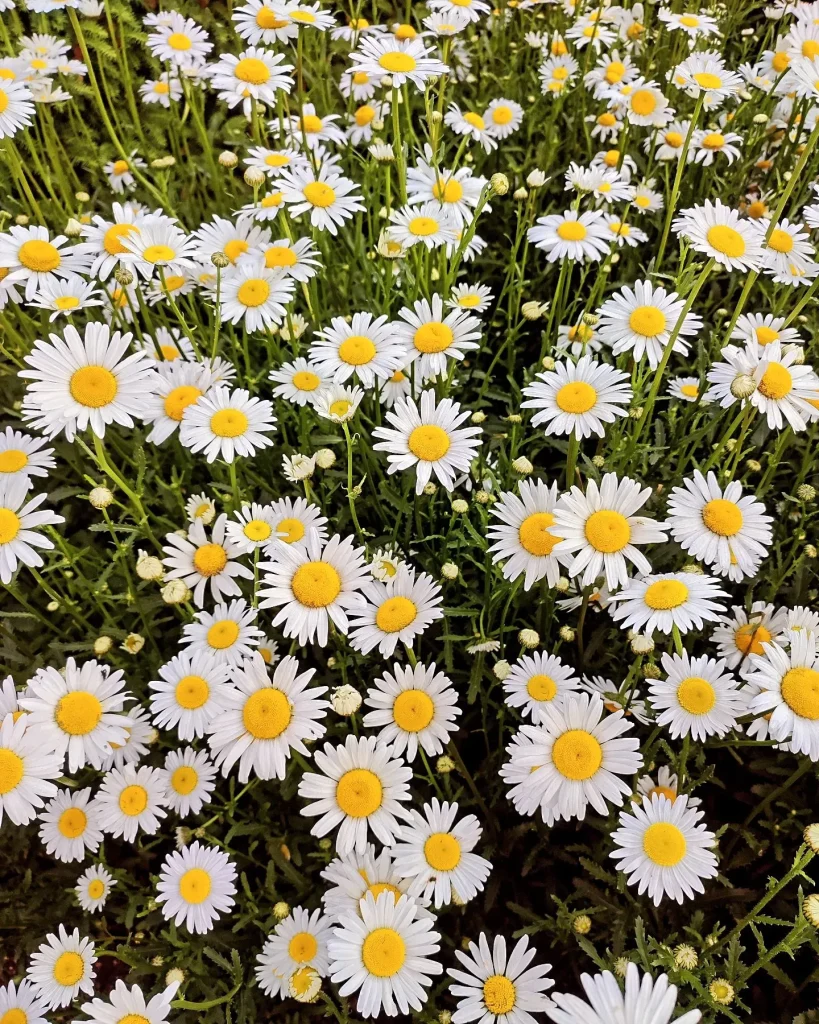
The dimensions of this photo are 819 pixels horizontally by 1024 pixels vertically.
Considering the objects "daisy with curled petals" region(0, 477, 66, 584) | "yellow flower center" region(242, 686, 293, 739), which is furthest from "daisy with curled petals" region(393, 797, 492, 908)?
"daisy with curled petals" region(0, 477, 66, 584)

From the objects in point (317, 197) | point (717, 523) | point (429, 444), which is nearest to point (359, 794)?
point (429, 444)

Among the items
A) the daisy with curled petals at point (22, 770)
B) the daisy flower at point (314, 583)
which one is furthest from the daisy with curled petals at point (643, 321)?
the daisy with curled petals at point (22, 770)

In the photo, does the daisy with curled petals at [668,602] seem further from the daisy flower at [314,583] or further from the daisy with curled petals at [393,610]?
the daisy flower at [314,583]

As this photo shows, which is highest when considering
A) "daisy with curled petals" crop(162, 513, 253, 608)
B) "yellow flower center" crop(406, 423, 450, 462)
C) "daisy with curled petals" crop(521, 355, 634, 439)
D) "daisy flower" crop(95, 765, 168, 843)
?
"daisy with curled petals" crop(521, 355, 634, 439)

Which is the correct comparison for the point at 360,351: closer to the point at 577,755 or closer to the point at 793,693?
the point at 577,755

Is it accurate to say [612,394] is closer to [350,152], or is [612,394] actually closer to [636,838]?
[636,838]

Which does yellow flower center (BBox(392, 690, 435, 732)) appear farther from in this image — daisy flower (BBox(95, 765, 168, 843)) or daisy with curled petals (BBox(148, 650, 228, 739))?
daisy flower (BBox(95, 765, 168, 843))
